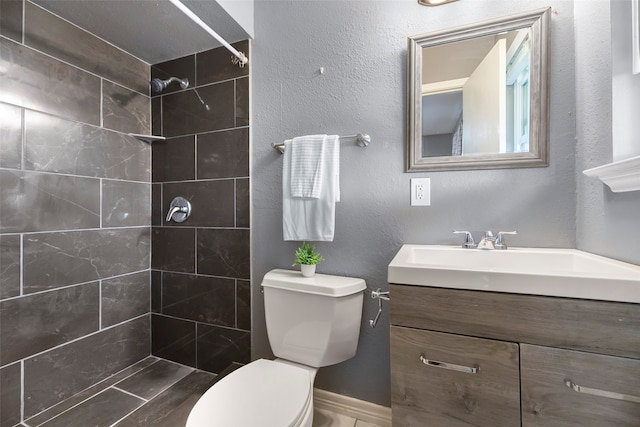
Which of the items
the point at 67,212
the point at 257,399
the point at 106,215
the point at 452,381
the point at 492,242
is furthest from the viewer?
the point at 106,215

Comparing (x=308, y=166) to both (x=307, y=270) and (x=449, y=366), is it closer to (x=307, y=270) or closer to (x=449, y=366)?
(x=307, y=270)

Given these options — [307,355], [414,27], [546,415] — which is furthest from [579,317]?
[414,27]

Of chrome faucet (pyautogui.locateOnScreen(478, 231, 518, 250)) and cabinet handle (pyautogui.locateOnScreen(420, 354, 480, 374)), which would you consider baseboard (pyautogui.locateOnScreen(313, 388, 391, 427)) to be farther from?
chrome faucet (pyautogui.locateOnScreen(478, 231, 518, 250))

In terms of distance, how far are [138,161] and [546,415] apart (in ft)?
7.30

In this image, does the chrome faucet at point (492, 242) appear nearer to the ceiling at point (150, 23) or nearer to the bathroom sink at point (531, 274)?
the bathroom sink at point (531, 274)

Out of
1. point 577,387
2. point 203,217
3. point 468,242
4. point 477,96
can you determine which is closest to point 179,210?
point 203,217

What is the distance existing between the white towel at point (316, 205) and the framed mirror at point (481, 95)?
1.15 ft

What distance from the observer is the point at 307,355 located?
1.16 metres

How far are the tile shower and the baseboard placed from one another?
54 centimetres

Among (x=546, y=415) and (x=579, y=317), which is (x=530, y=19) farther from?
(x=546, y=415)

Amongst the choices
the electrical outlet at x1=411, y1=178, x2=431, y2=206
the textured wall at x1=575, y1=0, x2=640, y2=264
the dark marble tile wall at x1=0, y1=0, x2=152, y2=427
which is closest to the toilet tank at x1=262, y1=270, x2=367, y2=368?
the electrical outlet at x1=411, y1=178, x2=431, y2=206

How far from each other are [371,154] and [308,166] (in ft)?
1.02

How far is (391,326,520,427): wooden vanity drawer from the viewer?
0.68m

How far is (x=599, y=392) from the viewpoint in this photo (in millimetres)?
603
